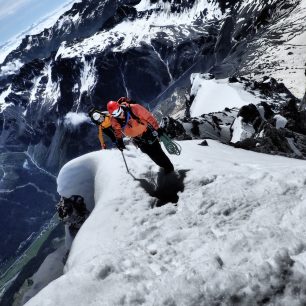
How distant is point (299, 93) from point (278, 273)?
15238cm

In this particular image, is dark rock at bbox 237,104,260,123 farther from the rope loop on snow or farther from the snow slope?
the snow slope

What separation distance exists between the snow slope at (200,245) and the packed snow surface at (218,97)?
170 feet

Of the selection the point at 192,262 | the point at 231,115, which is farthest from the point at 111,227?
the point at 231,115

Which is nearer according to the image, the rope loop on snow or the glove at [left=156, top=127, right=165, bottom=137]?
the glove at [left=156, top=127, right=165, bottom=137]

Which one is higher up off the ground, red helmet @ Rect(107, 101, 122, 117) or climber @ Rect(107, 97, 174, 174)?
red helmet @ Rect(107, 101, 122, 117)

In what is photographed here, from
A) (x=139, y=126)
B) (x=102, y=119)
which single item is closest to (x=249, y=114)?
(x=139, y=126)

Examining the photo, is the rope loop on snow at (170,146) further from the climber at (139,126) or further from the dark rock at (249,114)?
the dark rock at (249,114)

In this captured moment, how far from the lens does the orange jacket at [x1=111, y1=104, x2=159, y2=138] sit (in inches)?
666

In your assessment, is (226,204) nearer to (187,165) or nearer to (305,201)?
(305,201)

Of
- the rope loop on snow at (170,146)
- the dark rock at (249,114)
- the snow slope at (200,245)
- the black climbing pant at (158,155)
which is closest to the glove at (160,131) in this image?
the black climbing pant at (158,155)

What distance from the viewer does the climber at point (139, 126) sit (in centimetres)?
1702

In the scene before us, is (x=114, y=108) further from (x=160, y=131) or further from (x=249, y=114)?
(x=249, y=114)

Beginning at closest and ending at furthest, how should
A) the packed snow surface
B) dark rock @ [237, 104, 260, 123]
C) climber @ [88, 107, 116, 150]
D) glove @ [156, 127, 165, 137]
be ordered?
glove @ [156, 127, 165, 137], climber @ [88, 107, 116, 150], dark rock @ [237, 104, 260, 123], the packed snow surface

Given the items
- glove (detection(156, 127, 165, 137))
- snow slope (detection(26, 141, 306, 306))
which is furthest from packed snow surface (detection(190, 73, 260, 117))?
snow slope (detection(26, 141, 306, 306))
